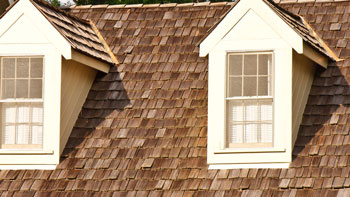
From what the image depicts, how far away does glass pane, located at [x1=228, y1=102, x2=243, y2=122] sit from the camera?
12570 millimetres

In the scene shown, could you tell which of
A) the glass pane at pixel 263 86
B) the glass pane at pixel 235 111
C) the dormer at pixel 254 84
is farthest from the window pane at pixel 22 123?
the glass pane at pixel 263 86

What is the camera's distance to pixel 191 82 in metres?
13.5

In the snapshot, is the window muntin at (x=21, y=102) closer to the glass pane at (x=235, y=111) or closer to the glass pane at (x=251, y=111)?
Result: the glass pane at (x=235, y=111)

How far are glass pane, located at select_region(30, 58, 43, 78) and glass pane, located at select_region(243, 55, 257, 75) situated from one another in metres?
3.02

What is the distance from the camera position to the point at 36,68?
1334 centimetres

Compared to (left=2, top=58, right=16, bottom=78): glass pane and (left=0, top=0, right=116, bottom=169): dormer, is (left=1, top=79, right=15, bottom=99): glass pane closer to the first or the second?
(left=0, top=0, right=116, bottom=169): dormer

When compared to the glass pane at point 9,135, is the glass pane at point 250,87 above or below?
above

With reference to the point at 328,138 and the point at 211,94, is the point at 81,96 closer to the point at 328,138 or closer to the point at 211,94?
the point at 211,94

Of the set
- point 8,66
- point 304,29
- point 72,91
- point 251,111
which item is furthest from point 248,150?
point 8,66

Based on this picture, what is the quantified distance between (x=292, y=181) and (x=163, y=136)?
2081mm

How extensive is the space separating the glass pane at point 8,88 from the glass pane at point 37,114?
39 cm

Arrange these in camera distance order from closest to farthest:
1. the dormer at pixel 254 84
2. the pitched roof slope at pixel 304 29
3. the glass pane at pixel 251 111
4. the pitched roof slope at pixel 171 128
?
the pitched roof slope at pixel 171 128 < the dormer at pixel 254 84 < the glass pane at pixel 251 111 < the pitched roof slope at pixel 304 29

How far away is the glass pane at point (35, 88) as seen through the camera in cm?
1329

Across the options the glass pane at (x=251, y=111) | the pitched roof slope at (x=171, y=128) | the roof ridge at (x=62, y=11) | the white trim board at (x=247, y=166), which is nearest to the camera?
the pitched roof slope at (x=171, y=128)
